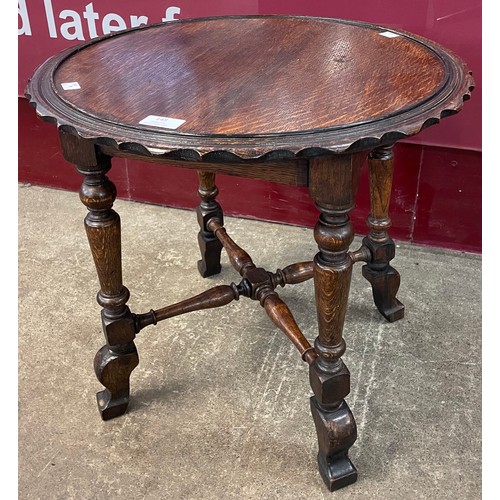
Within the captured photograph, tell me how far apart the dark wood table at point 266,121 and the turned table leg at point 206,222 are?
244 mm

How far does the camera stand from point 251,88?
3.84ft

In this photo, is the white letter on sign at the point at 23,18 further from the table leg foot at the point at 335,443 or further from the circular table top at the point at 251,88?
the table leg foot at the point at 335,443

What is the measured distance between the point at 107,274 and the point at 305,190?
0.99 metres

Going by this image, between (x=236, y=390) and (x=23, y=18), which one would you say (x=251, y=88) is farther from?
(x=23, y=18)

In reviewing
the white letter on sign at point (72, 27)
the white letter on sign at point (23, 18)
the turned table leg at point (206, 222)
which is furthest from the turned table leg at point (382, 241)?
the white letter on sign at point (23, 18)

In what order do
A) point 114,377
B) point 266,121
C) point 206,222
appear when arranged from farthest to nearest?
point 206,222 < point 114,377 < point 266,121

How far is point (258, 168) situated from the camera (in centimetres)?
105

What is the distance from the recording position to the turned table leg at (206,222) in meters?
1.84

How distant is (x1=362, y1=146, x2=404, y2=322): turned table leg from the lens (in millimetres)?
1562

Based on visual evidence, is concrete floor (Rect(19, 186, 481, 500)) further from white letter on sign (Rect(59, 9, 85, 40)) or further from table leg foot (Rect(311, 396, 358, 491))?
white letter on sign (Rect(59, 9, 85, 40))

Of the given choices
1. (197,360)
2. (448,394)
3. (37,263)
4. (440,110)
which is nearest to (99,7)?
(37,263)

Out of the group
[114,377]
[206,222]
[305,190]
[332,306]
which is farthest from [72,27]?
[332,306]

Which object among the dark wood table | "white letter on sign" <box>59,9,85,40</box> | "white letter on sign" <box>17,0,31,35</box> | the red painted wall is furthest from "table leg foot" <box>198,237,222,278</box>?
"white letter on sign" <box>17,0,31,35</box>

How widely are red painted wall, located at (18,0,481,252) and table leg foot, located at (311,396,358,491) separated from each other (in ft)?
3.14
